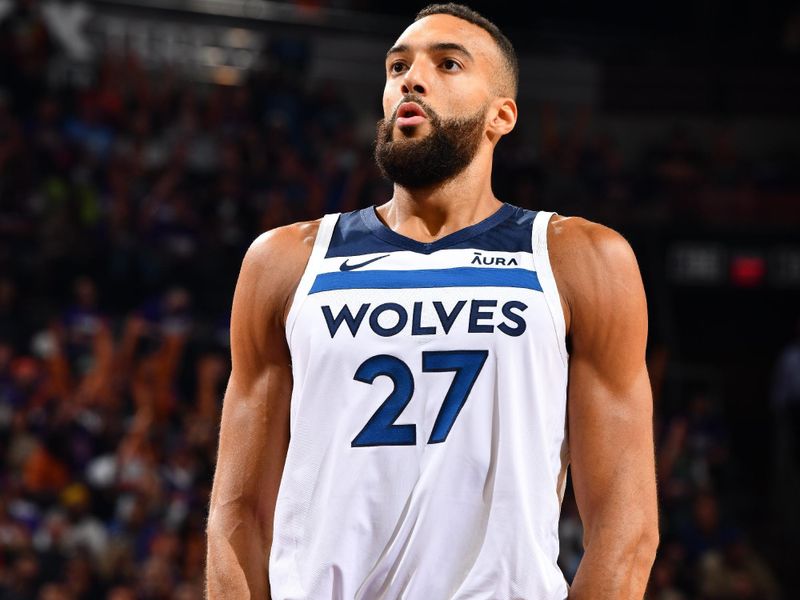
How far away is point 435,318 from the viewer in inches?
106

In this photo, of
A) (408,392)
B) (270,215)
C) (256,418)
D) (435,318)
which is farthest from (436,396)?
(270,215)

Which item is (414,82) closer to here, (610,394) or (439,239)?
(439,239)

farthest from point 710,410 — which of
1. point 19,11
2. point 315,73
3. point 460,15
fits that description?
point 460,15

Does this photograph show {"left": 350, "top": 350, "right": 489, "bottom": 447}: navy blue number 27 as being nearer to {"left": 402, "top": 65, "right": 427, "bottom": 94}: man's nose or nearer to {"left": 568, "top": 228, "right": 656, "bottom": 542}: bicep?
{"left": 568, "top": 228, "right": 656, "bottom": 542}: bicep

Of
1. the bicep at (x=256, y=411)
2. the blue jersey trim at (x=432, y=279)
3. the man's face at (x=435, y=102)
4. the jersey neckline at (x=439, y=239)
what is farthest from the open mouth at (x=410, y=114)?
the bicep at (x=256, y=411)

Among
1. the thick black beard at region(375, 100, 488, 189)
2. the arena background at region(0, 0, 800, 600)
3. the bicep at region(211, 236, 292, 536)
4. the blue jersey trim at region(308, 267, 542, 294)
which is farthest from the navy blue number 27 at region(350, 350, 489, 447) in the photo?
the arena background at region(0, 0, 800, 600)

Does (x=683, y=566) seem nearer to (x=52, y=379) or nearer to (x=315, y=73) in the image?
(x=52, y=379)

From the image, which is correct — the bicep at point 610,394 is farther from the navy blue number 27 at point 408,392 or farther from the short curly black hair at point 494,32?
the short curly black hair at point 494,32

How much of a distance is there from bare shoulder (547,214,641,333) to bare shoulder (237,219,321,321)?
1.97 ft

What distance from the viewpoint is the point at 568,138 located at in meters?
14.8

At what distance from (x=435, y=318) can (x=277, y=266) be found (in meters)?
0.44

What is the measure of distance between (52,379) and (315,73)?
21.7ft

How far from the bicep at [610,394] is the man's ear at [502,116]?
0.44m

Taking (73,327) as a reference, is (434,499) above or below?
above
